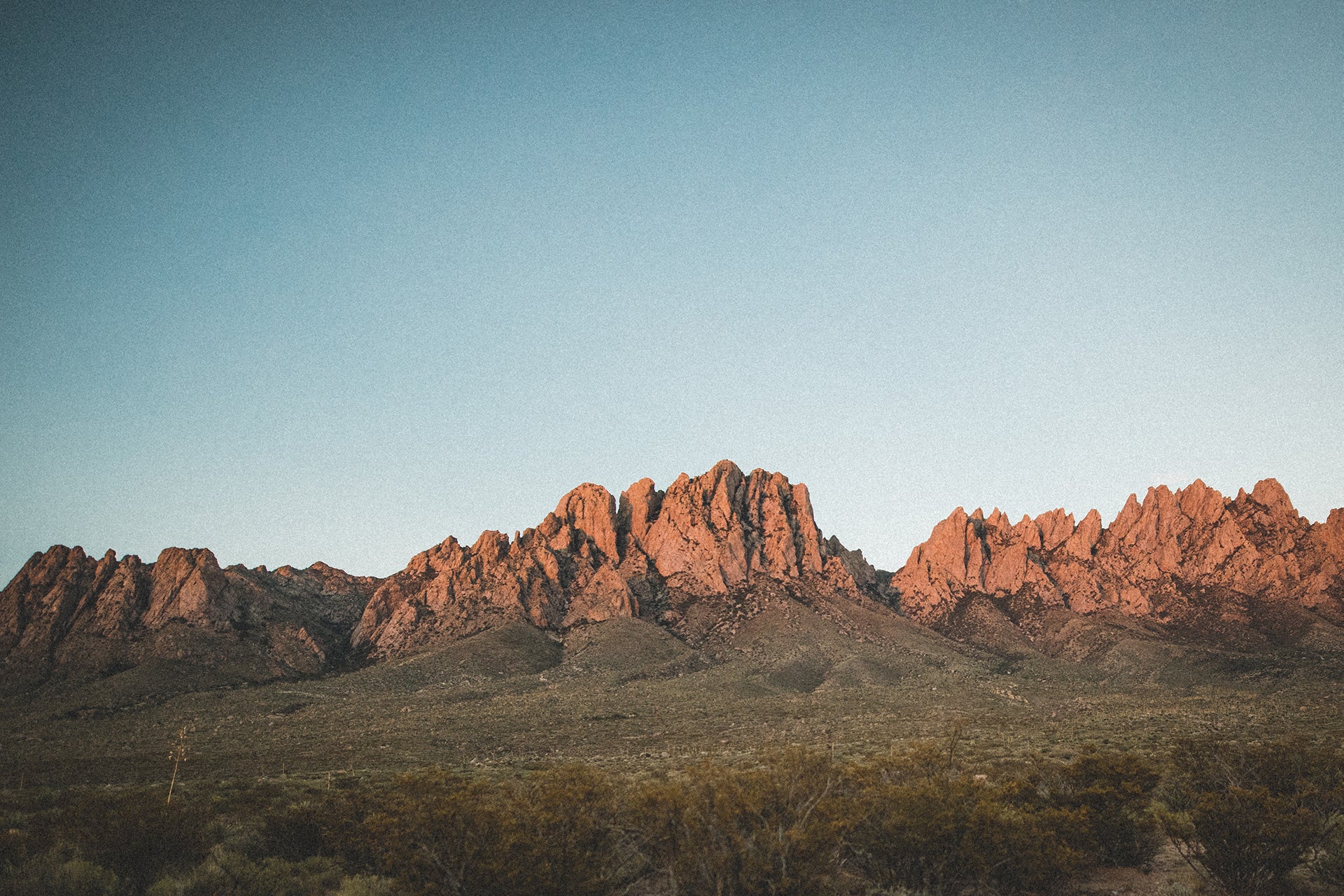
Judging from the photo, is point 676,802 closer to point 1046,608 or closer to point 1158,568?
point 1046,608

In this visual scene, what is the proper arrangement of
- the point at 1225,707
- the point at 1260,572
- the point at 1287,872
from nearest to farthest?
the point at 1287,872 → the point at 1225,707 → the point at 1260,572

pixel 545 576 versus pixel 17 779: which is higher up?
pixel 545 576

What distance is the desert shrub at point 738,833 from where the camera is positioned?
12914mm

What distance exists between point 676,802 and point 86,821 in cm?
1562

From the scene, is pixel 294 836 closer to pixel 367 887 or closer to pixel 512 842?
pixel 367 887

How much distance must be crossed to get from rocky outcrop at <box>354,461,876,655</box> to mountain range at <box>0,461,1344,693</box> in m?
0.37

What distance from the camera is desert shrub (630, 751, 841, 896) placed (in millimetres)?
12914

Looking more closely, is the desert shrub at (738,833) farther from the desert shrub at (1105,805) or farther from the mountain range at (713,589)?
the mountain range at (713,589)

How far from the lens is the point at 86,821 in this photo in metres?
18.0

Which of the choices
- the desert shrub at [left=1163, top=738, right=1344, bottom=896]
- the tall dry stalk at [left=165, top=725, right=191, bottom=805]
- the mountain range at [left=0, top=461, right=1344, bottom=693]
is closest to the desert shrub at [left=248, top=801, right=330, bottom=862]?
the tall dry stalk at [left=165, top=725, right=191, bottom=805]

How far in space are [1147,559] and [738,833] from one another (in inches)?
5792

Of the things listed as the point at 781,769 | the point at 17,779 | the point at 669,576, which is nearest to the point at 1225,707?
the point at 781,769

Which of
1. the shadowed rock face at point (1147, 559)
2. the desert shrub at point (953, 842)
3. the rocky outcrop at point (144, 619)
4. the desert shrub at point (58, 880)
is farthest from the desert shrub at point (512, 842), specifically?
the shadowed rock face at point (1147, 559)

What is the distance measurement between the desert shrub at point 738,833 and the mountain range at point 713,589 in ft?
306
